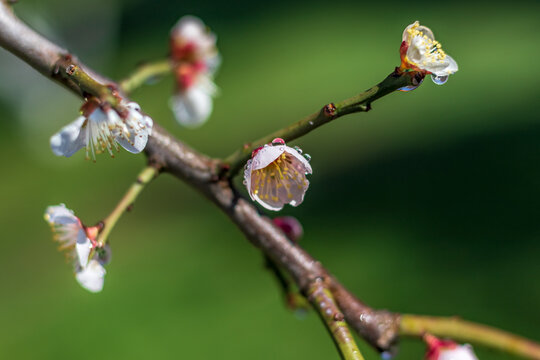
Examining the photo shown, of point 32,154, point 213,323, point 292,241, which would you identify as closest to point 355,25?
point 32,154

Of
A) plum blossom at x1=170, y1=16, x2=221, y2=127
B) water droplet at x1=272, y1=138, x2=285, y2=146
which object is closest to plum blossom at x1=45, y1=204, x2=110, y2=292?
water droplet at x1=272, y1=138, x2=285, y2=146

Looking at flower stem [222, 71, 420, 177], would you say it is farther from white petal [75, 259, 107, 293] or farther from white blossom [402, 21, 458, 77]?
white petal [75, 259, 107, 293]

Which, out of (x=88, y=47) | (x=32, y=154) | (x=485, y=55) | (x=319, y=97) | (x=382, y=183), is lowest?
(x=382, y=183)

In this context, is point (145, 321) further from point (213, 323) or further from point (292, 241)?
point (292, 241)

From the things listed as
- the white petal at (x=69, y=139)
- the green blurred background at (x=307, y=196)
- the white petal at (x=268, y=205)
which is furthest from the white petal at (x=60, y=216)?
the green blurred background at (x=307, y=196)

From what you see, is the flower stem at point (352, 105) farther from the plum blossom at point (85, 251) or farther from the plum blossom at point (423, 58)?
the plum blossom at point (85, 251)
